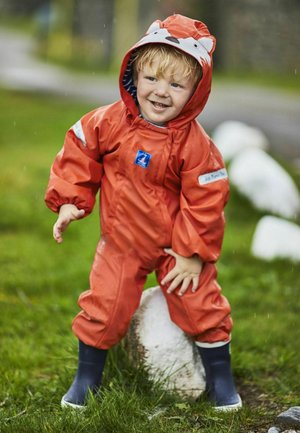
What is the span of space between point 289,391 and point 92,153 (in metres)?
1.50

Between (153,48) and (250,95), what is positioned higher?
(153,48)

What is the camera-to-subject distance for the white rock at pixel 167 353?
3688 millimetres

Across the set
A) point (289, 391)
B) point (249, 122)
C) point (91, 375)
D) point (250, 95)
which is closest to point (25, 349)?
point (91, 375)

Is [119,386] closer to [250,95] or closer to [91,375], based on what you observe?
[91,375]

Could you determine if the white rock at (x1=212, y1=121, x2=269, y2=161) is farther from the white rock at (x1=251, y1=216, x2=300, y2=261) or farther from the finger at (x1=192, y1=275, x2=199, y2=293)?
the finger at (x1=192, y1=275, x2=199, y2=293)

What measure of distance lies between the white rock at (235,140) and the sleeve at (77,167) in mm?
5142

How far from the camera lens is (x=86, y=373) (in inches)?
142

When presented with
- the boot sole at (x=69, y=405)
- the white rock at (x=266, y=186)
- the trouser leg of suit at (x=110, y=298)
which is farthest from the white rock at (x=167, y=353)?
the white rock at (x=266, y=186)

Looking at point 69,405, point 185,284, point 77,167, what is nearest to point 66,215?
point 77,167

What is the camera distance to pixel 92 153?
348 cm

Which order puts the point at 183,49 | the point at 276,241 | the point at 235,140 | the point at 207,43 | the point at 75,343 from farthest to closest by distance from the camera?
1. the point at 235,140
2. the point at 276,241
3. the point at 75,343
4. the point at 207,43
5. the point at 183,49

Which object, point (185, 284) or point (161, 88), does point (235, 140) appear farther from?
point (161, 88)

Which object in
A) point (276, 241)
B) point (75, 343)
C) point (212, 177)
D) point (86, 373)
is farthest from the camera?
point (276, 241)

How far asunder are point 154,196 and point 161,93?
0.45 meters
